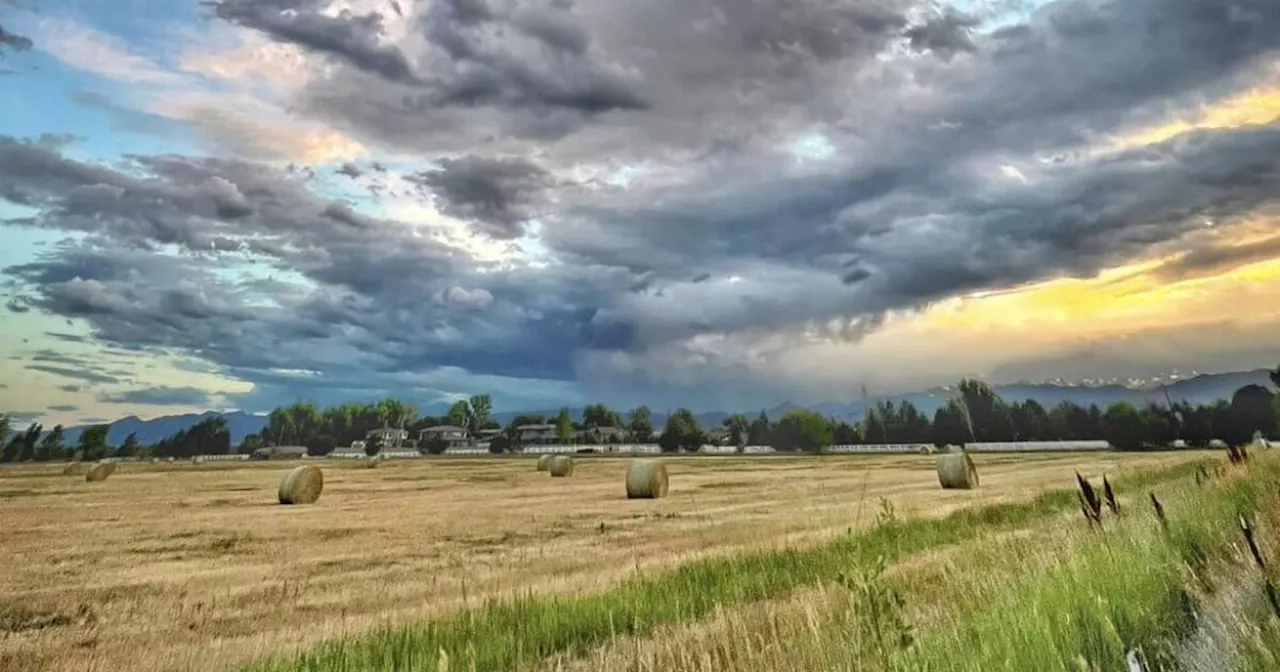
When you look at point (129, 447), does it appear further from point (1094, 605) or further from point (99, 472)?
point (1094, 605)

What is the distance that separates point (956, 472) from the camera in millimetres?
30875

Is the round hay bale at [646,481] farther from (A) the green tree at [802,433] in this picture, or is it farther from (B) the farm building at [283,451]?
(B) the farm building at [283,451]

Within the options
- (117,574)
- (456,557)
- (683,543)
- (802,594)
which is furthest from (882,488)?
(117,574)

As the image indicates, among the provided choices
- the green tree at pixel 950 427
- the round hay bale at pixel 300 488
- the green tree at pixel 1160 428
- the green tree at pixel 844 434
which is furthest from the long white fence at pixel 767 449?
the round hay bale at pixel 300 488

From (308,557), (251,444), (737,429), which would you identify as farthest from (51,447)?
(308,557)

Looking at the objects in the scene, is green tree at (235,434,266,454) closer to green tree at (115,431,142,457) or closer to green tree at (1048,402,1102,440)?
green tree at (115,431,142,457)

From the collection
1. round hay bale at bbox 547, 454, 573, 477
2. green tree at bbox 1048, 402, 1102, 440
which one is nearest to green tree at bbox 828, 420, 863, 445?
green tree at bbox 1048, 402, 1102, 440

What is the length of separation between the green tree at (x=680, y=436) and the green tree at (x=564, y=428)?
43.6 meters

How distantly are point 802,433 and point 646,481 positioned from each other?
398 feet

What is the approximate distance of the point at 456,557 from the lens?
1432cm

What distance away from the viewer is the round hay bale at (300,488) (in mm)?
28344

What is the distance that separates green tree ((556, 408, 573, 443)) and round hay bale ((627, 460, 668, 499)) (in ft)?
506

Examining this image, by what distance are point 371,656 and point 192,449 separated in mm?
185310

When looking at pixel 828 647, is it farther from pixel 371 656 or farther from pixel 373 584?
pixel 373 584
